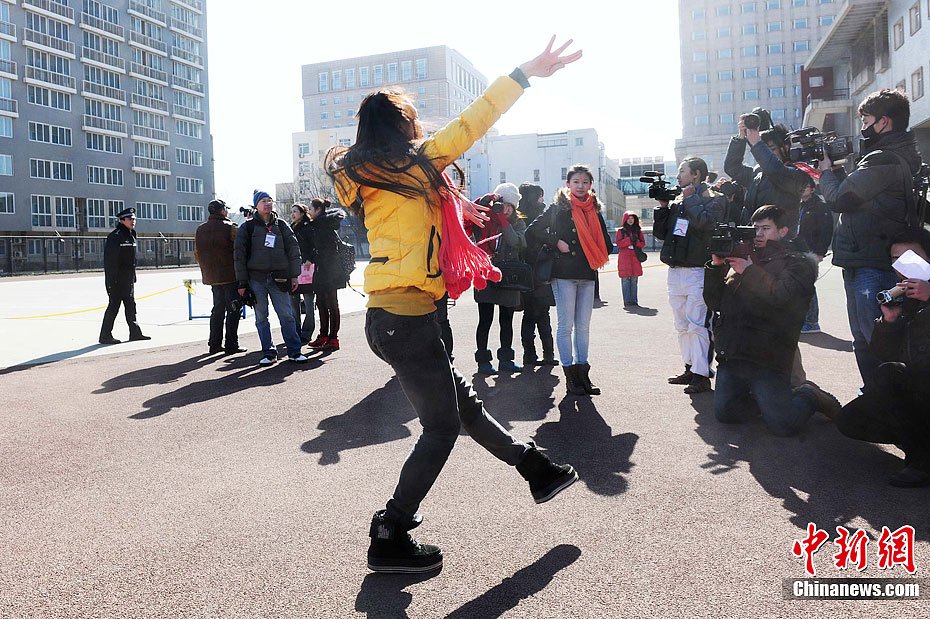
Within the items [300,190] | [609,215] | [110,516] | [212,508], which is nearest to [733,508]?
[212,508]

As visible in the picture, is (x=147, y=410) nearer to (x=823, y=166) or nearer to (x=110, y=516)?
(x=110, y=516)

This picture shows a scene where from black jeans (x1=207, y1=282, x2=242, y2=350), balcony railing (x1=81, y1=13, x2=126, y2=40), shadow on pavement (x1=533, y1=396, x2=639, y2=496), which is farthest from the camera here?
balcony railing (x1=81, y1=13, x2=126, y2=40)

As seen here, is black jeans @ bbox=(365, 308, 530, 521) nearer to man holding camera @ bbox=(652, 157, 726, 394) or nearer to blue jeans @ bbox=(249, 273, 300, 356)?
man holding camera @ bbox=(652, 157, 726, 394)

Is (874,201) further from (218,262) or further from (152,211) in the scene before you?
(152,211)

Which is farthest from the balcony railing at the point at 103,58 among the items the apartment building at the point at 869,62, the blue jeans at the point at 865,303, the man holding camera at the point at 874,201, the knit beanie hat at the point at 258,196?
the blue jeans at the point at 865,303

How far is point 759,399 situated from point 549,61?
3.03m

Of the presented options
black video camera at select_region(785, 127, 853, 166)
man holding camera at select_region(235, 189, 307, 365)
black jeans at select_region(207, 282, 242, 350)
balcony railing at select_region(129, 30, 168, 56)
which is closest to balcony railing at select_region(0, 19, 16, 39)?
balcony railing at select_region(129, 30, 168, 56)

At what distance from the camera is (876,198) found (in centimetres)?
503

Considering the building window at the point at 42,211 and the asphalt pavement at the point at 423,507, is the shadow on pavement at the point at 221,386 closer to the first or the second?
the asphalt pavement at the point at 423,507

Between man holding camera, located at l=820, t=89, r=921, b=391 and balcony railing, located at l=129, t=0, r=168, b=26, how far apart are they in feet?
231

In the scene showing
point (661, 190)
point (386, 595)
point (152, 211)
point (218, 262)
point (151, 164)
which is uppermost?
point (151, 164)

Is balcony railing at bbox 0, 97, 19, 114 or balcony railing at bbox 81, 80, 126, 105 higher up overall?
balcony railing at bbox 81, 80, 126, 105

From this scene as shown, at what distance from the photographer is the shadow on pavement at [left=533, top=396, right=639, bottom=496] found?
14.0 ft

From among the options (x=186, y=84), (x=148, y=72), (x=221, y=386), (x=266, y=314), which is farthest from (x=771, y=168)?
(x=186, y=84)
